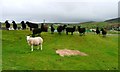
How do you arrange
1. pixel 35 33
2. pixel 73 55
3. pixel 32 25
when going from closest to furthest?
pixel 73 55
pixel 35 33
pixel 32 25

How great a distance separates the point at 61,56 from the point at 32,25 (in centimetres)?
2423

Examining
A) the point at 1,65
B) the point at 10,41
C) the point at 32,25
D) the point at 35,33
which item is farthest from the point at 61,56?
the point at 32,25

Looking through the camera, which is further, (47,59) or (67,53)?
(67,53)

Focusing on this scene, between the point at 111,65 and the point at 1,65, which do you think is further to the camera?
the point at 111,65

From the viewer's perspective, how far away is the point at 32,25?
5497 centimetres

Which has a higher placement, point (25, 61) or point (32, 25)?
point (32, 25)

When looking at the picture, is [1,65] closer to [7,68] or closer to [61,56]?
[7,68]

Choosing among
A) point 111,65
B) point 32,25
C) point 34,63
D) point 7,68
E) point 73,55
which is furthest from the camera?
point 32,25

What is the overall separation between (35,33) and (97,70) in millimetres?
20875

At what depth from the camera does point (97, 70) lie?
90.7 feet

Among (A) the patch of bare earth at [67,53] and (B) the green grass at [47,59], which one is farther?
(A) the patch of bare earth at [67,53]

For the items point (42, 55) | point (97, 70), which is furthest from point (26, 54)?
point (97, 70)

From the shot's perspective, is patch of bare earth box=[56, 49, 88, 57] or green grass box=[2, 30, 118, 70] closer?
green grass box=[2, 30, 118, 70]

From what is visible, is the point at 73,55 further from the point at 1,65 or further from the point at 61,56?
the point at 1,65
